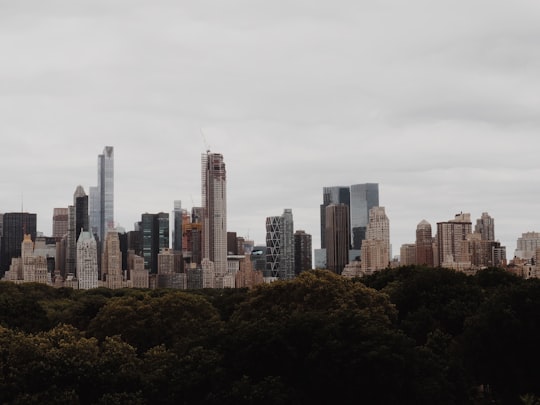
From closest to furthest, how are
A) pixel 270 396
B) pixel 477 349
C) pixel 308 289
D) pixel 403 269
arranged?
pixel 270 396 < pixel 477 349 < pixel 308 289 < pixel 403 269

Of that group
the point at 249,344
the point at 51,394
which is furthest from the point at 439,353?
the point at 51,394

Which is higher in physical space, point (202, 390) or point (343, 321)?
point (343, 321)

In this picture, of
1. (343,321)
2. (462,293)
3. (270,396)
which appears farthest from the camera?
(462,293)

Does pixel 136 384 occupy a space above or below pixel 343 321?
below

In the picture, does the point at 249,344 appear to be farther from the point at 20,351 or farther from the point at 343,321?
the point at 20,351

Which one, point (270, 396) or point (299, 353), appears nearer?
point (270, 396)

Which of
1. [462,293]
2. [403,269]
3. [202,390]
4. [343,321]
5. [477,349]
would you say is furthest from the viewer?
[403,269]

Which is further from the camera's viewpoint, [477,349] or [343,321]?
[477,349]

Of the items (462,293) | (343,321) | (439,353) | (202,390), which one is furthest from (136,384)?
(462,293)

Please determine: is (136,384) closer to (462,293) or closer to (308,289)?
(308,289)
